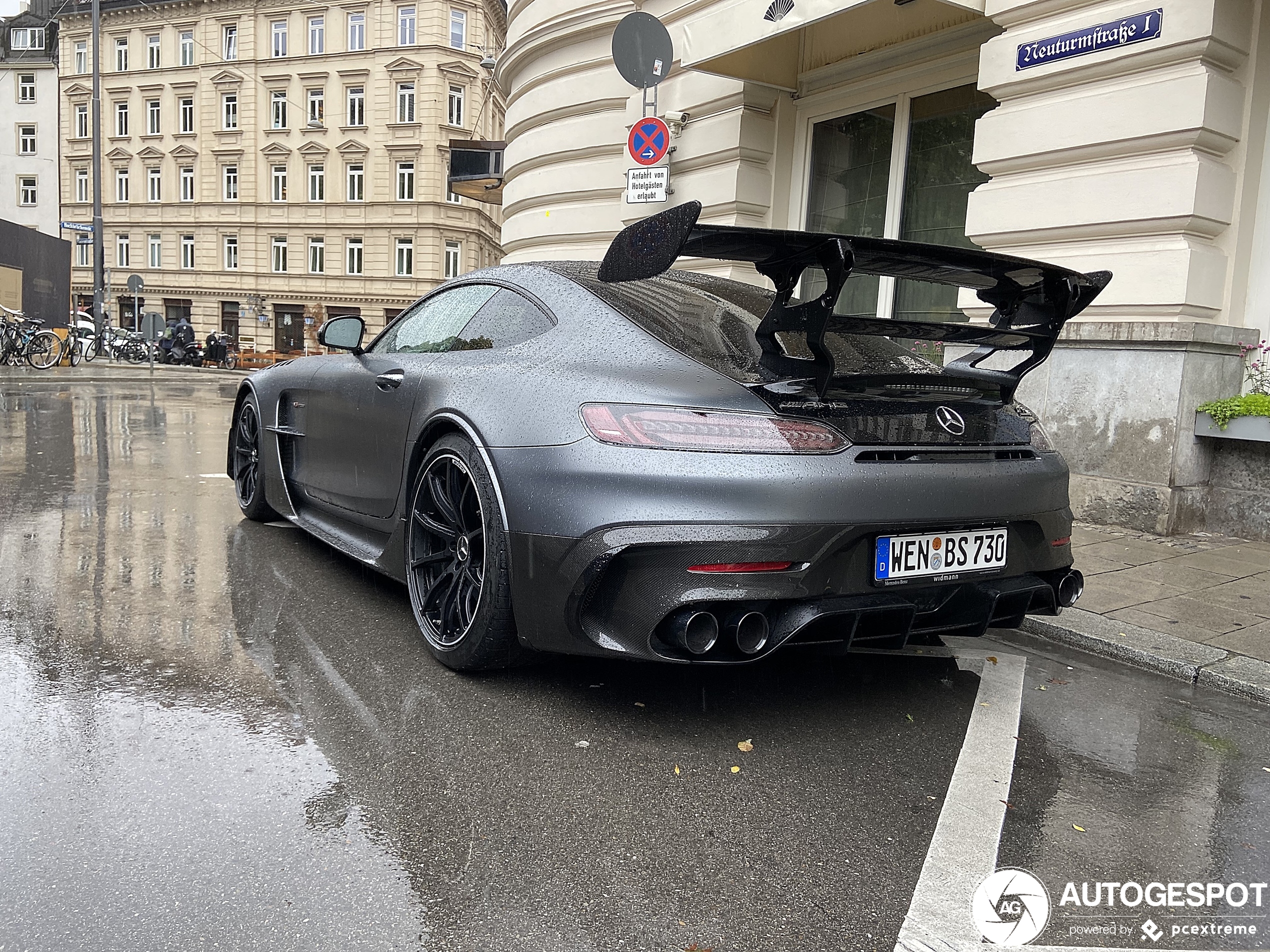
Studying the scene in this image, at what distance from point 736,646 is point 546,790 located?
0.61 meters

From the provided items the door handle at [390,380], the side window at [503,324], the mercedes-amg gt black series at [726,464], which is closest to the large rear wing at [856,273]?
the mercedes-amg gt black series at [726,464]

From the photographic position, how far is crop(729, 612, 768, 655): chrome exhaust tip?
2.67 m

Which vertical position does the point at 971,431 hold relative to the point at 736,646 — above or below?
above

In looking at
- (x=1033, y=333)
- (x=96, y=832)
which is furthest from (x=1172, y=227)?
(x=96, y=832)

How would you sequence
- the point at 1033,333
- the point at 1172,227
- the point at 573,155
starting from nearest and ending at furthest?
the point at 1033,333, the point at 1172,227, the point at 573,155

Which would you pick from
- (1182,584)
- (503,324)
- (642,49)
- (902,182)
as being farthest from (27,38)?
(1182,584)

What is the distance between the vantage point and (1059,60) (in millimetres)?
6688

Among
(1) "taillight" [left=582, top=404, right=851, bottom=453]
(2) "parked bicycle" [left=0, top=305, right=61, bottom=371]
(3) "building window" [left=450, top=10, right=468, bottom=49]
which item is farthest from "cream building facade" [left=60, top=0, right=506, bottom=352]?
(1) "taillight" [left=582, top=404, right=851, bottom=453]

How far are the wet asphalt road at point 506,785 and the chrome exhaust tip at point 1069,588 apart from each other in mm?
353

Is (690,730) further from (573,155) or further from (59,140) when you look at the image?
(59,140)

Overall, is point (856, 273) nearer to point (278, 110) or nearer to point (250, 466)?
point (250, 466)

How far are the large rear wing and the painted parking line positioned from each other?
1.01 meters

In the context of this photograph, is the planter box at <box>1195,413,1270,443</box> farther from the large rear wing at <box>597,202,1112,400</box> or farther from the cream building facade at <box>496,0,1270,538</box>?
the large rear wing at <box>597,202,1112,400</box>

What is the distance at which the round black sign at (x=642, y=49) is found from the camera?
9.56m
